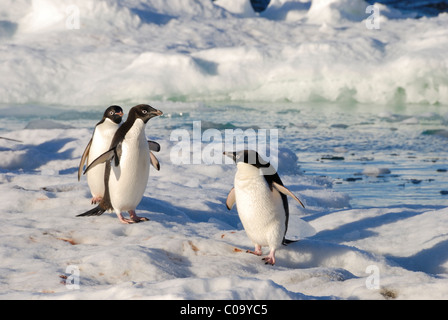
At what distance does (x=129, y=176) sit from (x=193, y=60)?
36.4 ft

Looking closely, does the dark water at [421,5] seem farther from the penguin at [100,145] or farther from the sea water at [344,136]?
the penguin at [100,145]

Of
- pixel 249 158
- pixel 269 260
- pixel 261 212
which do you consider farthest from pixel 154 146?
pixel 269 260

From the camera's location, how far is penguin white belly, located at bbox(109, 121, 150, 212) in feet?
14.4

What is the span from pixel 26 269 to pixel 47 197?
62.5 inches

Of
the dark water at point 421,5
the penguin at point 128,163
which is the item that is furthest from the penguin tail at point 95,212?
the dark water at point 421,5

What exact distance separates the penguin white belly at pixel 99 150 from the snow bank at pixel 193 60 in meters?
9.59

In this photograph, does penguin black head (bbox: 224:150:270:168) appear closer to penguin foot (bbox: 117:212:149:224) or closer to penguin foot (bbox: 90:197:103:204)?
penguin foot (bbox: 117:212:149:224)

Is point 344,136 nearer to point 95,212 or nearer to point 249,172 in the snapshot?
point 95,212

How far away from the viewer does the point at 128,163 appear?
4.41 m

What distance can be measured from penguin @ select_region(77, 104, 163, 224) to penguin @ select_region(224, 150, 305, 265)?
0.83 metres

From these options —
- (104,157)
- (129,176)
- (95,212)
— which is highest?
(104,157)

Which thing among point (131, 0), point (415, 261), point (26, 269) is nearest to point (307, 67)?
point (131, 0)

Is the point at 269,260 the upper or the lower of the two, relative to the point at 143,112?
lower

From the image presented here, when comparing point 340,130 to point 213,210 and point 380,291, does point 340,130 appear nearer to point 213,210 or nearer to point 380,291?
point 213,210
